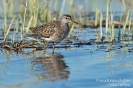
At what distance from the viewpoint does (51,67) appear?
28.1 ft

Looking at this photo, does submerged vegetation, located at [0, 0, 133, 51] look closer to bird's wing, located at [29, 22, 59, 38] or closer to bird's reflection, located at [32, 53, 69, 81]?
bird's wing, located at [29, 22, 59, 38]

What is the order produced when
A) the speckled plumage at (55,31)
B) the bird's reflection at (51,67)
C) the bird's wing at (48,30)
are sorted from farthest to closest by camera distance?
the bird's wing at (48,30) < the speckled plumage at (55,31) < the bird's reflection at (51,67)

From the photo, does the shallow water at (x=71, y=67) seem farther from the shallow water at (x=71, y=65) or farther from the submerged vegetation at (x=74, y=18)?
the submerged vegetation at (x=74, y=18)

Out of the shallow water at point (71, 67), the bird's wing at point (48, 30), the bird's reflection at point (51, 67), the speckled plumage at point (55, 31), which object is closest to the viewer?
the shallow water at point (71, 67)

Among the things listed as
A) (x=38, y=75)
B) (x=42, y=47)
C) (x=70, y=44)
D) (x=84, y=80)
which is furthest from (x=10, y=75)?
(x=70, y=44)

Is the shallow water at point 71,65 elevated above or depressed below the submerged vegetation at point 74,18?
below

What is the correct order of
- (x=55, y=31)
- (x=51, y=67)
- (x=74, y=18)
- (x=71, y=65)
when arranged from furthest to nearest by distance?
(x=74, y=18)
(x=55, y=31)
(x=71, y=65)
(x=51, y=67)

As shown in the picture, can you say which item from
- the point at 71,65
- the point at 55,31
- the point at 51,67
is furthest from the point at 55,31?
the point at 51,67

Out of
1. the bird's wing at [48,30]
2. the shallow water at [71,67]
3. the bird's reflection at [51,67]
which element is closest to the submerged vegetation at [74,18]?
the bird's wing at [48,30]

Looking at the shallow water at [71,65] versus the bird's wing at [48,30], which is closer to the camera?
the shallow water at [71,65]

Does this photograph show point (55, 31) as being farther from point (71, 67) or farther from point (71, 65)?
point (71, 67)

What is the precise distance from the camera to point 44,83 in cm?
720

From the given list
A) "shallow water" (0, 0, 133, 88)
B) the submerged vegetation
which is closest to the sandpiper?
"shallow water" (0, 0, 133, 88)

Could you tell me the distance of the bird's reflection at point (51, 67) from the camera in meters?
7.70
